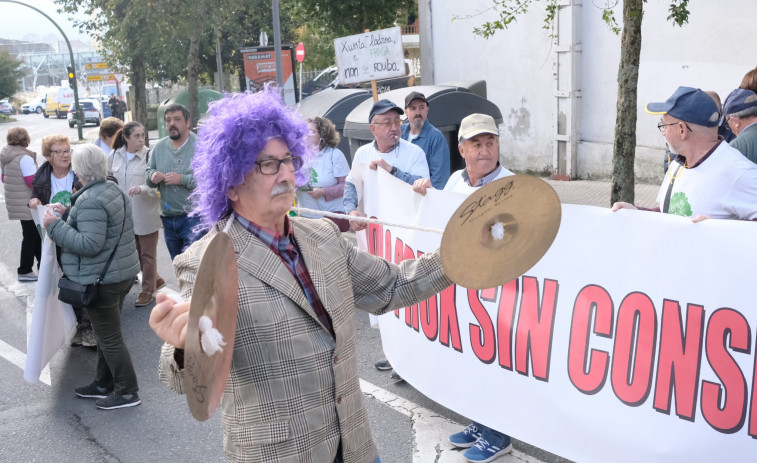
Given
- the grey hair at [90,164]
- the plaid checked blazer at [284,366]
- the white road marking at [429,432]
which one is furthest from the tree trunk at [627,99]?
the plaid checked blazer at [284,366]

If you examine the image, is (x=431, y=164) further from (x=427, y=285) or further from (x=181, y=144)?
(x=427, y=285)

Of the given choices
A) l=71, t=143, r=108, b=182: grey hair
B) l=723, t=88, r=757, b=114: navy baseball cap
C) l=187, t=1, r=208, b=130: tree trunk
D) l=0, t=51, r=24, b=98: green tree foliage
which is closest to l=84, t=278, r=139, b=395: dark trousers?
l=71, t=143, r=108, b=182: grey hair

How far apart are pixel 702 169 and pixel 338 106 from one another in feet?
30.4

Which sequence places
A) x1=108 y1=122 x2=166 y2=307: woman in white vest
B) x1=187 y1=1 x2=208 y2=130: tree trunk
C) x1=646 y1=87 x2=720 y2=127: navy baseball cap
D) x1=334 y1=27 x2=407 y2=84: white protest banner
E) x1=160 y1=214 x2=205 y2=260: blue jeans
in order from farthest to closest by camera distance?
x1=187 y1=1 x2=208 y2=130: tree trunk < x1=334 y1=27 x2=407 y2=84: white protest banner < x1=108 y1=122 x2=166 y2=307: woman in white vest < x1=160 y1=214 x2=205 y2=260: blue jeans < x1=646 y1=87 x2=720 y2=127: navy baseball cap

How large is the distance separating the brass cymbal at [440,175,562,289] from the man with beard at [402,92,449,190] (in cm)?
415

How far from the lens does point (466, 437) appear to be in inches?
172

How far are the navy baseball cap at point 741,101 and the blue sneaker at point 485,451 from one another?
2.75 meters

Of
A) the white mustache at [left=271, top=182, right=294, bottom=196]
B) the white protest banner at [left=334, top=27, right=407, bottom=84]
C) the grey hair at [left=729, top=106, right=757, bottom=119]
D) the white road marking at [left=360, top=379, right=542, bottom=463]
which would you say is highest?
the white protest banner at [left=334, top=27, right=407, bottom=84]

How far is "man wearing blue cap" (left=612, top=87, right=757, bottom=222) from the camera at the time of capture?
11.6 feet

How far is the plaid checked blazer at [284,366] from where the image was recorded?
7.15 ft

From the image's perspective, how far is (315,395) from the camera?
2.25 m

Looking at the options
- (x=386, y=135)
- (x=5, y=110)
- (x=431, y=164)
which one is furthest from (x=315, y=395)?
(x=5, y=110)

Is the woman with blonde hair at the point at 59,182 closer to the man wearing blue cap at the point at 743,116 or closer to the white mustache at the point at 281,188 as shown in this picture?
the white mustache at the point at 281,188

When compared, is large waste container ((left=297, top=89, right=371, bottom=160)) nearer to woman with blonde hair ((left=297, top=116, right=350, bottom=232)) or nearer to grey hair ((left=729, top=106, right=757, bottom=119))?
woman with blonde hair ((left=297, top=116, right=350, bottom=232))
